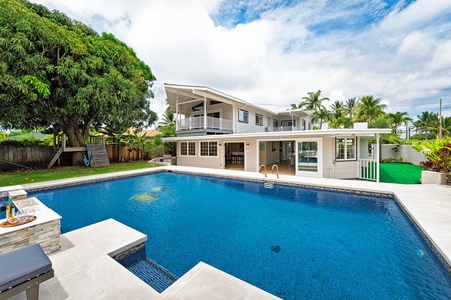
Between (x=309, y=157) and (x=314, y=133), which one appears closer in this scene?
(x=314, y=133)

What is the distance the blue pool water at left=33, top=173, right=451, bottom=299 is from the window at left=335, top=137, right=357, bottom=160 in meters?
3.21

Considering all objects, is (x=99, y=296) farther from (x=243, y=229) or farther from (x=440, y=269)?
(x=440, y=269)

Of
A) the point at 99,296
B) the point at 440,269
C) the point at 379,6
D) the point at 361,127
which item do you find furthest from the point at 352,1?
the point at 99,296

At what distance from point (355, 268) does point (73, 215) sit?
7.56 meters

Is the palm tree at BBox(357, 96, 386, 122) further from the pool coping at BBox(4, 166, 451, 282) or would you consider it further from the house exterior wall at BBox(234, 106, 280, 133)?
the pool coping at BBox(4, 166, 451, 282)

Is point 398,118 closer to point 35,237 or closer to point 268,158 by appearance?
point 268,158

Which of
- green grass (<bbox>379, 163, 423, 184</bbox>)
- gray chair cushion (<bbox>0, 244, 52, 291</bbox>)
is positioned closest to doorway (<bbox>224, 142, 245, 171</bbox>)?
green grass (<bbox>379, 163, 423, 184</bbox>)

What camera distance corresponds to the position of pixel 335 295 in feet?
9.38

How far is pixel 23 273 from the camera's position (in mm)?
2115

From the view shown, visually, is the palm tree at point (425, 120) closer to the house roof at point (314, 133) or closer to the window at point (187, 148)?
the house roof at point (314, 133)

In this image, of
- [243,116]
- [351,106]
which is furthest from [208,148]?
[351,106]

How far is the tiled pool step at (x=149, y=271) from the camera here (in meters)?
3.13

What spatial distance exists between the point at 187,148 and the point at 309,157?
9867mm

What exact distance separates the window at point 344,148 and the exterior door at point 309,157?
0.90 meters
